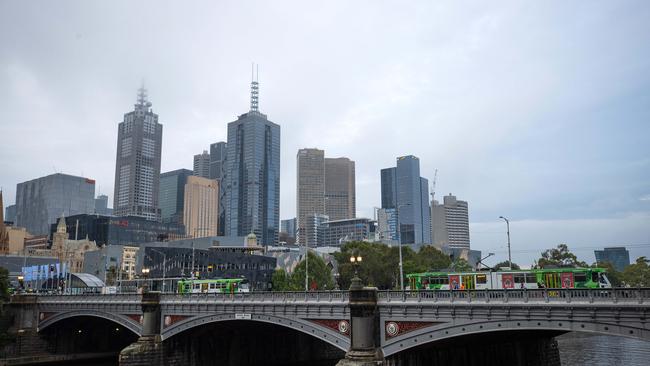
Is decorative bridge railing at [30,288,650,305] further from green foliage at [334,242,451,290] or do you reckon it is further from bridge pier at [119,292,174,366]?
green foliage at [334,242,451,290]

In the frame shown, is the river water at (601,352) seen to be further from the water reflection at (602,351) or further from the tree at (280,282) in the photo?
the tree at (280,282)

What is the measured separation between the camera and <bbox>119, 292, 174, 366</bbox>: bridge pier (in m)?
56.9

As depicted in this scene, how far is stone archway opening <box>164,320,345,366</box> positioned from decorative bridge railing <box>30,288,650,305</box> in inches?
206

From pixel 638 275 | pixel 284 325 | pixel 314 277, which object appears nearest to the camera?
pixel 284 325

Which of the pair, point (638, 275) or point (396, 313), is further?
point (638, 275)

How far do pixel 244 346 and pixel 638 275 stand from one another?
337ft

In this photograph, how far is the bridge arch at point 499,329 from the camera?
3095 centimetres

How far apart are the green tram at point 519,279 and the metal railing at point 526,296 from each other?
13.8m

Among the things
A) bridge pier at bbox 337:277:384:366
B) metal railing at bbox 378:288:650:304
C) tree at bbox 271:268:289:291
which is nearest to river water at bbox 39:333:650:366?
metal railing at bbox 378:288:650:304

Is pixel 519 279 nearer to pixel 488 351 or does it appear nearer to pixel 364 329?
pixel 488 351

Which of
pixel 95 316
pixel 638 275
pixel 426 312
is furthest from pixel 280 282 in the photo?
pixel 638 275

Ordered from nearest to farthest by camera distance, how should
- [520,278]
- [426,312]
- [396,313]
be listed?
[426,312] < [396,313] < [520,278]

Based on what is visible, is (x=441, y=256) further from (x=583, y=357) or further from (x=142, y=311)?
(x=142, y=311)

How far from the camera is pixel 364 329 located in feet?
135
